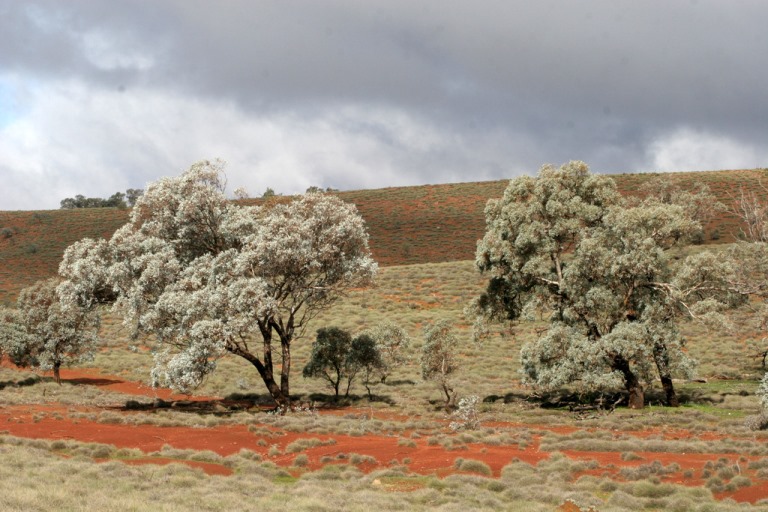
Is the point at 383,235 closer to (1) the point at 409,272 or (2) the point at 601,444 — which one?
(1) the point at 409,272

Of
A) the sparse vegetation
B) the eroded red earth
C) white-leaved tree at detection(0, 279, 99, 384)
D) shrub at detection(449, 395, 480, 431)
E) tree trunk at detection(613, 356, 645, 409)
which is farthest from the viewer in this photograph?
white-leaved tree at detection(0, 279, 99, 384)

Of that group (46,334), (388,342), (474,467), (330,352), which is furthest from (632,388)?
(46,334)

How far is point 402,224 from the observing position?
10400 centimetres

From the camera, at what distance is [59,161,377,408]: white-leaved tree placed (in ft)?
97.2

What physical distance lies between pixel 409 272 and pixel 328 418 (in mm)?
45690

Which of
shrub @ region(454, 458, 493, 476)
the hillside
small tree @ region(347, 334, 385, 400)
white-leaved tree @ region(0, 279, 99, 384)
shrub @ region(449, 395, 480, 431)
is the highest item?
the hillside

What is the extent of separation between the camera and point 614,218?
30781 millimetres

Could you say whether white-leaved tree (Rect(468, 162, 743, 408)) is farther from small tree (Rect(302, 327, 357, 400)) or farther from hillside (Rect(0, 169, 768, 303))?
hillside (Rect(0, 169, 768, 303))

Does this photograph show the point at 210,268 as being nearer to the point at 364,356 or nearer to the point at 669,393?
the point at 364,356

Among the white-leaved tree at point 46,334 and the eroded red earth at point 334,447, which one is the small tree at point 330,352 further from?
the white-leaved tree at point 46,334

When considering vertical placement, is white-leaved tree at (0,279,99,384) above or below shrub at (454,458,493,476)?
above

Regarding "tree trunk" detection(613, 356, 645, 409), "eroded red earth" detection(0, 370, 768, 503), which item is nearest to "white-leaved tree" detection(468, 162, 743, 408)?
"tree trunk" detection(613, 356, 645, 409)

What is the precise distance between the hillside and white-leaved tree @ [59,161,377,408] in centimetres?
5157

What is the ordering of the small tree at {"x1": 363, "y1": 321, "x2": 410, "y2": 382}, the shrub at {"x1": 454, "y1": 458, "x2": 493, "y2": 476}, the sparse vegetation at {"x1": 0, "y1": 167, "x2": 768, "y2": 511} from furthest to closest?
the small tree at {"x1": 363, "y1": 321, "x2": 410, "y2": 382}
the shrub at {"x1": 454, "y1": 458, "x2": 493, "y2": 476}
the sparse vegetation at {"x1": 0, "y1": 167, "x2": 768, "y2": 511}
